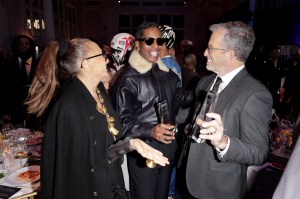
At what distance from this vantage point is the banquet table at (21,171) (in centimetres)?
202

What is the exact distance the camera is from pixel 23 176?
7.19ft

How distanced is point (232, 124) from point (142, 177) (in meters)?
1.21

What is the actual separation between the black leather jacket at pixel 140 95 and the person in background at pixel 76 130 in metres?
0.37

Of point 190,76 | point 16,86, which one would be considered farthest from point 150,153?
point 16,86

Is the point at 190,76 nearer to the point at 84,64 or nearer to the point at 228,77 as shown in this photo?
the point at 228,77

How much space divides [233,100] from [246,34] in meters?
0.56

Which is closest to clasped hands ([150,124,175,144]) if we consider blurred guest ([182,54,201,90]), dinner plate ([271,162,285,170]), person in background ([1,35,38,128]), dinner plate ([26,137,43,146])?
dinner plate ([271,162,285,170])

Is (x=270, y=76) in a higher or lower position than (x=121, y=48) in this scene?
lower

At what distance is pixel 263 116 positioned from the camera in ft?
5.50

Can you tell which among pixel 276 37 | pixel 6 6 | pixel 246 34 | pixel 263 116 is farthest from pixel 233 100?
pixel 6 6

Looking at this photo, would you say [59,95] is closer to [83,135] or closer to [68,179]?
[83,135]

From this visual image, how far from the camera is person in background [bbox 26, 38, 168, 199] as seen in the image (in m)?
1.72

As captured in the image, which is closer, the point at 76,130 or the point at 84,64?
the point at 76,130

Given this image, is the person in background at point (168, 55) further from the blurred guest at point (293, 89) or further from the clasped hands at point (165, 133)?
the blurred guest at point (293, 89)
